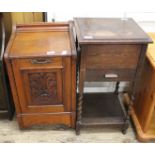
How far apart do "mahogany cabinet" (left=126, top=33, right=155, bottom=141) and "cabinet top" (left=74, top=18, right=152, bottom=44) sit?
0.21m

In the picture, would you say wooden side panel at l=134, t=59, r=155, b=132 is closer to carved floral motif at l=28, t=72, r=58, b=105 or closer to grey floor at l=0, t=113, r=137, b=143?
grey floor at l=0, t=113, r=137, b=143

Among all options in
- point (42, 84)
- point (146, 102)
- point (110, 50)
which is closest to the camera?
point (110, 50)

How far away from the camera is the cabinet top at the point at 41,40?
4.01ft

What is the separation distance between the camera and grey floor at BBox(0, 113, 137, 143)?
154cm

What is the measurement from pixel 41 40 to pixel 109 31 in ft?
1.45

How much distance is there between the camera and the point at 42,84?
134 cm

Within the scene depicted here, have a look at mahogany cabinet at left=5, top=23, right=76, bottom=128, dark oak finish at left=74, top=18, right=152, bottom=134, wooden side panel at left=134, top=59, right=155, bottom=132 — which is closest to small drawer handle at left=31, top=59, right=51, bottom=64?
mahogany cabinet at left=5, top=23, right=76, bottom=128

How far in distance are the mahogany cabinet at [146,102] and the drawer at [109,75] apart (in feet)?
0.55

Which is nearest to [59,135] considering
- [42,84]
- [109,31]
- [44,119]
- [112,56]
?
[44,119]

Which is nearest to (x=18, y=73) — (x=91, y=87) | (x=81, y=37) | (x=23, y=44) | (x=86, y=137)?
(x=23, y=44)

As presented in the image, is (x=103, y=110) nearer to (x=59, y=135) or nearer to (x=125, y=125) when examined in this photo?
(x=125, y=125)

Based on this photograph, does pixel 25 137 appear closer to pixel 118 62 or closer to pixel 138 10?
pixel 118 62

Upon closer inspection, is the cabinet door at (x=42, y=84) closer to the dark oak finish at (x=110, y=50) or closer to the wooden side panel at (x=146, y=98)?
the dark oak finish at (x=110, y=50)

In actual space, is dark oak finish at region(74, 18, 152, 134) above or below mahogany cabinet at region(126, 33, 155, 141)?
above
